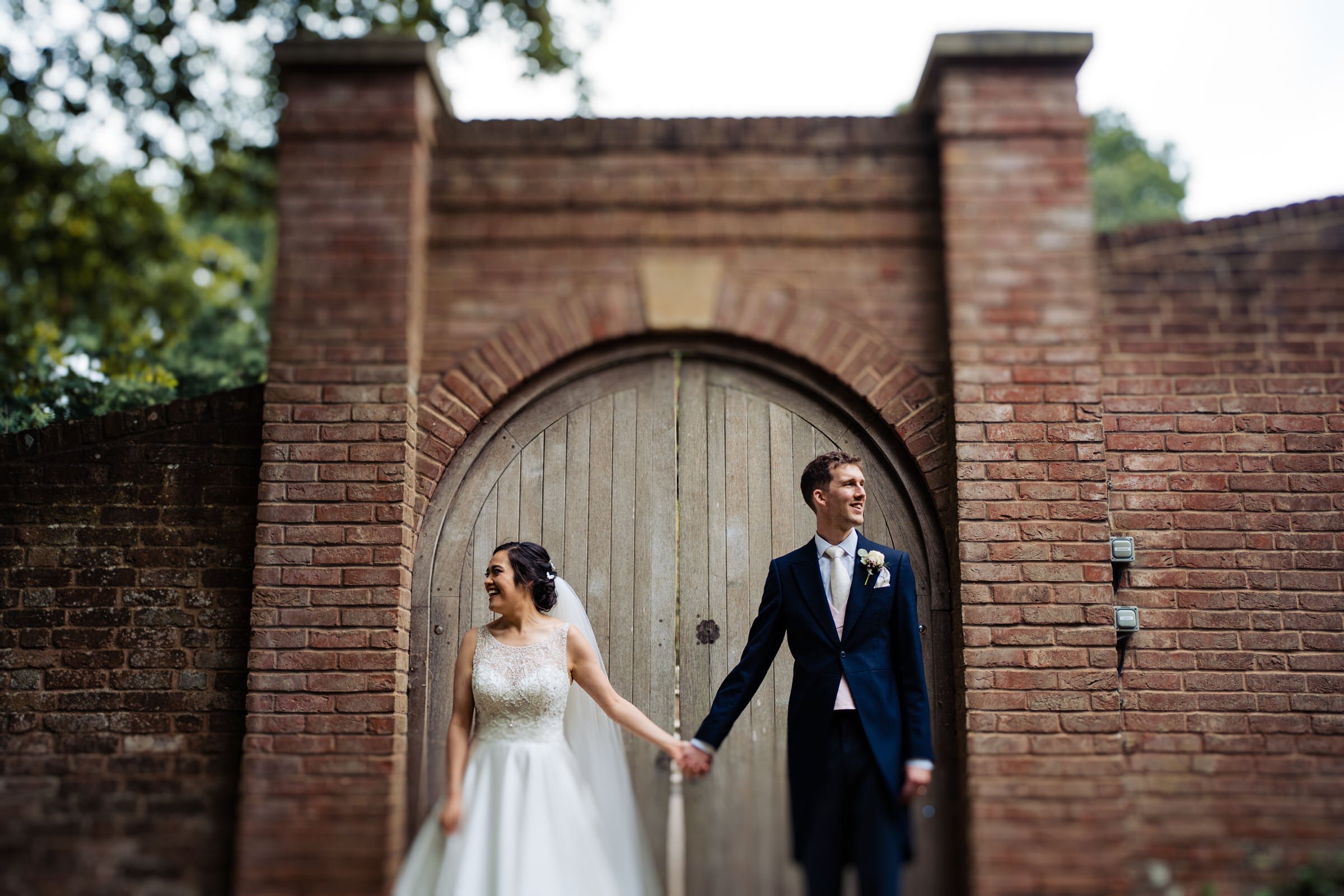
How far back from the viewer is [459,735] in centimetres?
414

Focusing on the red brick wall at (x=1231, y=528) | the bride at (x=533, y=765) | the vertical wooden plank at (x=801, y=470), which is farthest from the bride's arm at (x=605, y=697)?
the red brick wall at (x=1231, y=528)

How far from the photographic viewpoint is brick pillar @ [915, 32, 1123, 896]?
171 inches

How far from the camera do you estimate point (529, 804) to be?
3969mm

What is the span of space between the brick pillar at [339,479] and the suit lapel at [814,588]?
179 cm

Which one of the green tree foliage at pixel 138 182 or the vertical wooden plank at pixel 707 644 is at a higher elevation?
the green tree foliage at pixel 138 182

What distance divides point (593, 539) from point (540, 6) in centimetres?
654

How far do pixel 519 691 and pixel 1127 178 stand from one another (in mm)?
17730

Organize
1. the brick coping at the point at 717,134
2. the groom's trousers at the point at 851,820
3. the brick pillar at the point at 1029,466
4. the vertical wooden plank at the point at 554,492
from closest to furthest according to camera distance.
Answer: the groom's trousers at the point at 851,820
the brick pillar at the point at 1029,466
the vertical wooden plank at the point at 554,492
the brick coping at the point at 717,134

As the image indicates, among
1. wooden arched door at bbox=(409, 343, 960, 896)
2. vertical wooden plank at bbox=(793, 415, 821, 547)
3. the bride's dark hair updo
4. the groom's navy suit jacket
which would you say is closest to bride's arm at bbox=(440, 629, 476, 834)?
the bride's dark hair updo

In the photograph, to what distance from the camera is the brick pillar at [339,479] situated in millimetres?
4391

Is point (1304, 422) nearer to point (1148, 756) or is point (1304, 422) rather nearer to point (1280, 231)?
point (1280, 231)

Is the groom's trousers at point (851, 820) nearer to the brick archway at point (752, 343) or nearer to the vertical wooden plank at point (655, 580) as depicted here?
the vertical wooden plank at point (655, 580)

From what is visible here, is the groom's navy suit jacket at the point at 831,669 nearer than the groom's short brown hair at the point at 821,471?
Yes

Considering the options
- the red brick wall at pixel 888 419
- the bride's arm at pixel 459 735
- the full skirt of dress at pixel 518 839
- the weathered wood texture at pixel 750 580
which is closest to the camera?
the full skirt of dress at pixel 518 839
